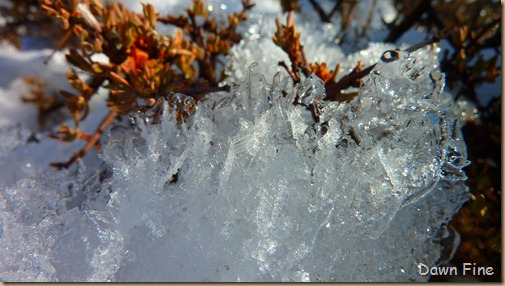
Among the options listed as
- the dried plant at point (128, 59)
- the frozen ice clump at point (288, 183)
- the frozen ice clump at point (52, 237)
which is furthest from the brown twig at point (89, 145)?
the frozen ice clump at point (288, 183)

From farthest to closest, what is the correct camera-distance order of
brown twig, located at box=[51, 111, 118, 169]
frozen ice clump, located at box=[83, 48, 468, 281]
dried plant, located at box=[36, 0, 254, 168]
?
1. brown twig, located at box=[51, 111, 118, 169]
2. dried plant, located at box=[36, 0, 254, 168]
3. frozen ice clump, located at box=[83, 48, 468, 281]

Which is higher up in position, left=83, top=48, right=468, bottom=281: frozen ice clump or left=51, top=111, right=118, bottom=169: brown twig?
left=83, top=48, right=468, bottom=281: frozen ice clump

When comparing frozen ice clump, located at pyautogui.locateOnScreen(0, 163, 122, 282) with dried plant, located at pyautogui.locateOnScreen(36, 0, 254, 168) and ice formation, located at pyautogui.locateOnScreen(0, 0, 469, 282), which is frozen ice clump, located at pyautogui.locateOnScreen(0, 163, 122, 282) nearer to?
ice formation, located at pyautogui.locateOnScreen(0, 0, 469, 282)

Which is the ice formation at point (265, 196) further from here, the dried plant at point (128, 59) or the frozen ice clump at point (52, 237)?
the dried plant at point (128, 59)

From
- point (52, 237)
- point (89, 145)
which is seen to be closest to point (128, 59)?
point (89, 145)

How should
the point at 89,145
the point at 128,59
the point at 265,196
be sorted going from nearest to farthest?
the point at 265,196 → the point at 128,59 → the point at 89,145

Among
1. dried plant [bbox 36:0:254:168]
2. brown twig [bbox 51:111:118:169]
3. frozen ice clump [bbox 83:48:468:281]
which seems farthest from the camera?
brown twig [bbox 51:111:118:169]

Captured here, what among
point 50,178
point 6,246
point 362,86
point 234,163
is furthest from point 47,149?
point 362,86

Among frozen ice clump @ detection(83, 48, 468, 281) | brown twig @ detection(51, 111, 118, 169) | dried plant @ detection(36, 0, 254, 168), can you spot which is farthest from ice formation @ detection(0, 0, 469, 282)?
brown twig @ detection(51, 111, 118, 169)

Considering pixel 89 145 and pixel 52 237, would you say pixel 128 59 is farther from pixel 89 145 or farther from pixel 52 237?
pixel 52 237
